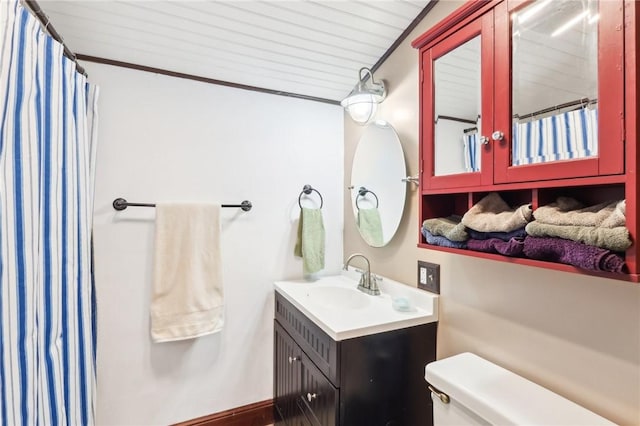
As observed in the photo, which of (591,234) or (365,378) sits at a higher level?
(591,234)

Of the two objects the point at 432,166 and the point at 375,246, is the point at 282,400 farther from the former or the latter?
the point at 432,166

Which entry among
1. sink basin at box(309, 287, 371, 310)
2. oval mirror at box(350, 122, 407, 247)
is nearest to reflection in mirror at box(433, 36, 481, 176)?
oval mirror at box(350, 122, 407, 247)

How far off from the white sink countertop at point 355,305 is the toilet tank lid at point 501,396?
0.79 feet

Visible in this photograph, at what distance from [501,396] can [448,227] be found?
20.9 inches

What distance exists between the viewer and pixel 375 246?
1.80 meters

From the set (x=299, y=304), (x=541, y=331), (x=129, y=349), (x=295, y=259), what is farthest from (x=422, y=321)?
(x=129, y=349)

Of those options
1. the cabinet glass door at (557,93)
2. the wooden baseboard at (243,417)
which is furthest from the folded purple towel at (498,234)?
the wooden baseboard at (243,417)

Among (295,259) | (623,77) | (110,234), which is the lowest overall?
(295,259)

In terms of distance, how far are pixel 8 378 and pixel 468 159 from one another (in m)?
1.44

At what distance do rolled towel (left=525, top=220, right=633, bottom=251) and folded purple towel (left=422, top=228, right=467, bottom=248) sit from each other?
0.26 m

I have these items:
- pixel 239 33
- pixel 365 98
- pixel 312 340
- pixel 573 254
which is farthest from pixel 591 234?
pixel 239 33

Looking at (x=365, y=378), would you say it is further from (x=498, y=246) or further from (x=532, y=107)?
(x=532, y=107)

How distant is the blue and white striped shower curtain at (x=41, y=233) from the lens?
30.1 inches

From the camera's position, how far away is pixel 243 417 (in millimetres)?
1878
